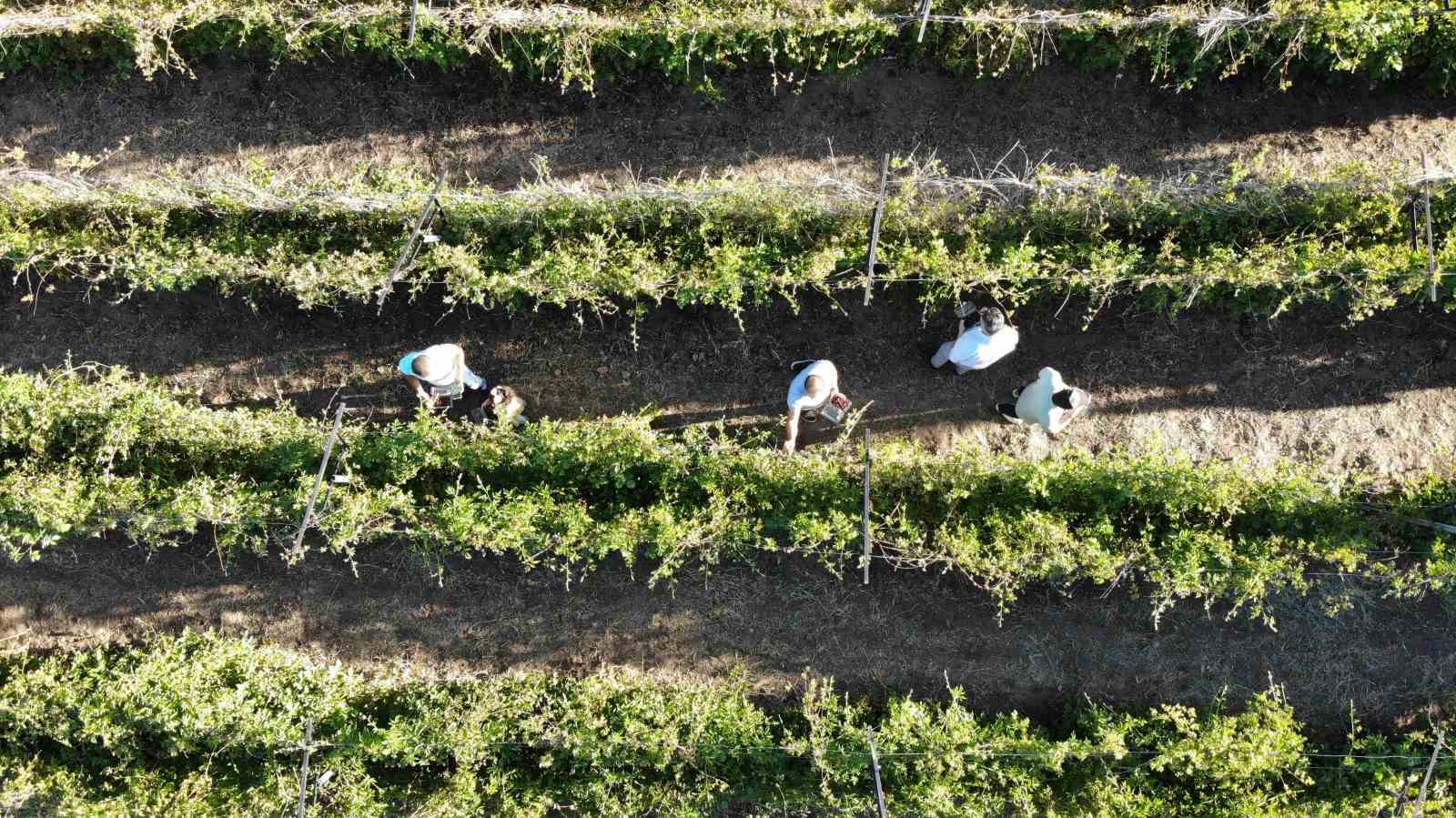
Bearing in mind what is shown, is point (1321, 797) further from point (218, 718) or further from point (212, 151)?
point (212, 151)

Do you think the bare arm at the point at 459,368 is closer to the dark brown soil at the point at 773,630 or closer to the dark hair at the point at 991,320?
the dark brown soil at the point at 773,630

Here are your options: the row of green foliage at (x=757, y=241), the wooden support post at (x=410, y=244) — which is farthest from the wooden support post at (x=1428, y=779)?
the wooden support post at (x=410, y=244)

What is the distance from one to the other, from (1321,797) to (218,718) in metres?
8.40

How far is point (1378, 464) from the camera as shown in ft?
21.8

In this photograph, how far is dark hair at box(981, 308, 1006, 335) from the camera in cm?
595

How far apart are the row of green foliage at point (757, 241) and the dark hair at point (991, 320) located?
0.42 m

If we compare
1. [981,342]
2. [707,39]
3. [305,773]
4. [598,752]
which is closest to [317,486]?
[305,773]

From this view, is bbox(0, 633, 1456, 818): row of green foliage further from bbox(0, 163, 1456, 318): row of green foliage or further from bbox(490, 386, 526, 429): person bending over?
bbox(0, 163, 1456, 318): row of green foliage

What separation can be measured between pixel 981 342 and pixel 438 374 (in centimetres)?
394

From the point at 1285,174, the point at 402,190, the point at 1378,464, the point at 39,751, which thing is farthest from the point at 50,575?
the point at 1378,464

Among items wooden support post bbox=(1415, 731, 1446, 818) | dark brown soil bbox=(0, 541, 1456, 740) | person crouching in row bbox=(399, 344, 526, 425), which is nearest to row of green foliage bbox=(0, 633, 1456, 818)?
wooden support post bbox=(1415, 731, 1446, 818)

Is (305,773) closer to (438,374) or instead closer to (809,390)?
(438,374)

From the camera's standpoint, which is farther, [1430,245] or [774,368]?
[774,368]

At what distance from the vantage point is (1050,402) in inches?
244
